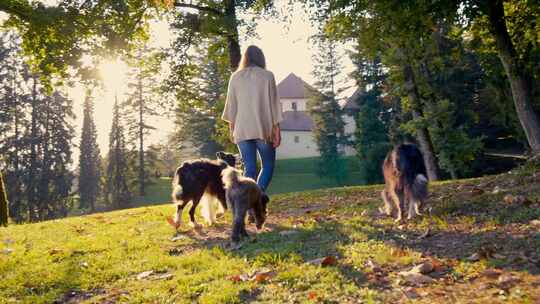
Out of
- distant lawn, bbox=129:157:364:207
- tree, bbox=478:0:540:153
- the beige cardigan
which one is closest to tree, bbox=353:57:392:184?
distant lawn, bbox=129:157:364:207

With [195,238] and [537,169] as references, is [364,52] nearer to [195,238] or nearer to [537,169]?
[537,169]

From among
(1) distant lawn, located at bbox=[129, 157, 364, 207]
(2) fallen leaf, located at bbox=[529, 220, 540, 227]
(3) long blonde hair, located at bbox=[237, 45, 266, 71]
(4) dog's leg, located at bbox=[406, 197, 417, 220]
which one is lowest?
(1) distant lawn, located at bbox=[129, 157, 364, 207]

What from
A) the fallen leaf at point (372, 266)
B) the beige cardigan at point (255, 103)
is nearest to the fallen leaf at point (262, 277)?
the fallen leaf at point (372, 266)

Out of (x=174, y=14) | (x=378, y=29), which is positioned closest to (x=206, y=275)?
(x=378, y=29)

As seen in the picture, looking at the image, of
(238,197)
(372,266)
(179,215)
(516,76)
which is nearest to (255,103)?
(238,197)

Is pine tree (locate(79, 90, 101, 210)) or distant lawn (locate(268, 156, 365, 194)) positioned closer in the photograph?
distant lawn (locate(268, 156, 365, 194))

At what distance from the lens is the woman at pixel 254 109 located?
691cm

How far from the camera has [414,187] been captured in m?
6.12

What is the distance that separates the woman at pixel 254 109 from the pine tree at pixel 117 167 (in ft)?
149

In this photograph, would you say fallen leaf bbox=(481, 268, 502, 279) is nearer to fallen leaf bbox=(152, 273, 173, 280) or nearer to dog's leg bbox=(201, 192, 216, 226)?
fallen leaf bbox=(152, 273, 173, 280)

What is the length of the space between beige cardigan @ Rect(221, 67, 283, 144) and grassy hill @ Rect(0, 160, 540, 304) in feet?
4.75

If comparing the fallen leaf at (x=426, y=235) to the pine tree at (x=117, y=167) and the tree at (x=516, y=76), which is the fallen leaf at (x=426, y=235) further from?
the pine tree at (x=117, y=167)

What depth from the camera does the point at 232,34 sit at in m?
16.3

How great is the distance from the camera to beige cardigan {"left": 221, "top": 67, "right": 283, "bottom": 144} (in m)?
6.90
